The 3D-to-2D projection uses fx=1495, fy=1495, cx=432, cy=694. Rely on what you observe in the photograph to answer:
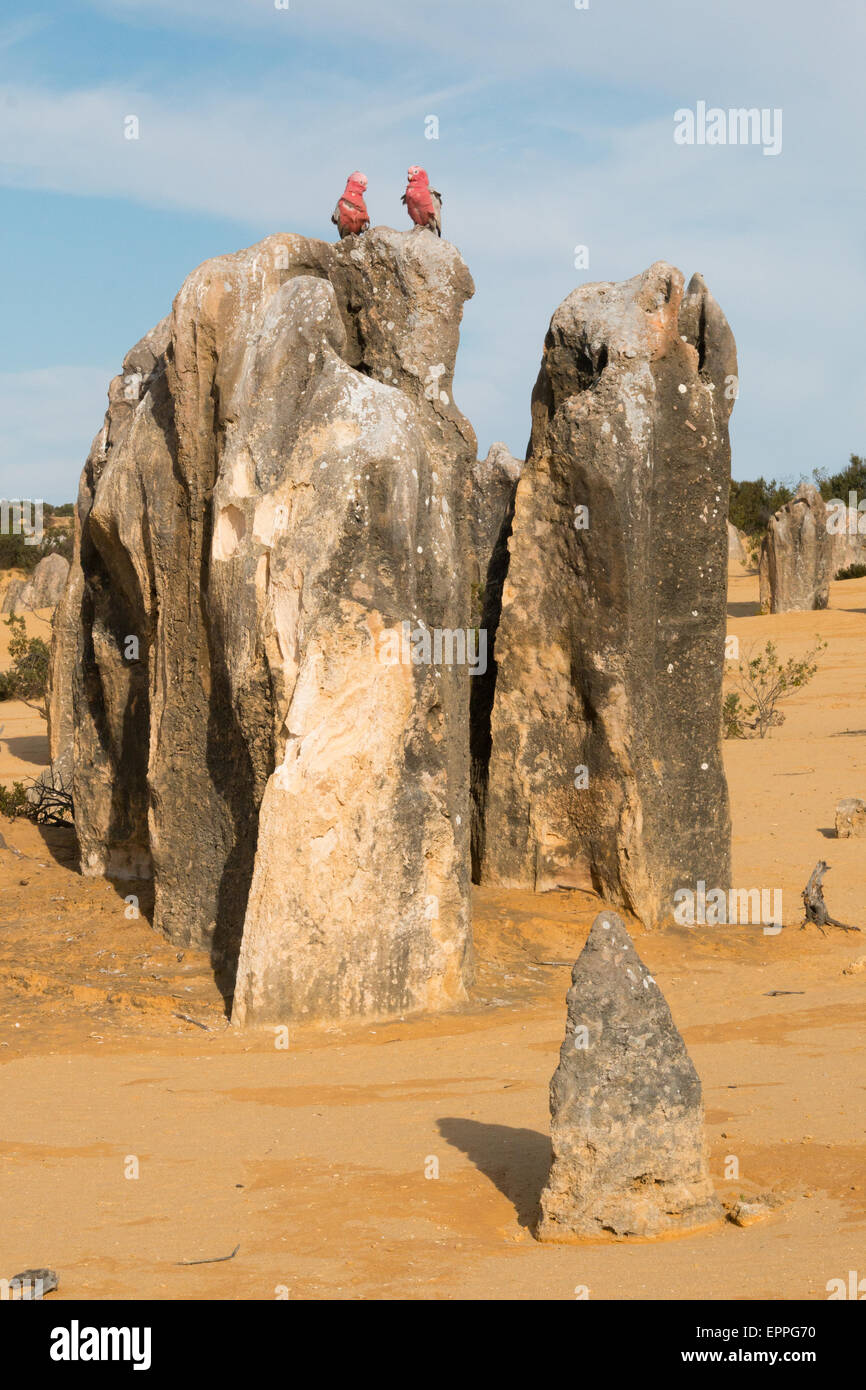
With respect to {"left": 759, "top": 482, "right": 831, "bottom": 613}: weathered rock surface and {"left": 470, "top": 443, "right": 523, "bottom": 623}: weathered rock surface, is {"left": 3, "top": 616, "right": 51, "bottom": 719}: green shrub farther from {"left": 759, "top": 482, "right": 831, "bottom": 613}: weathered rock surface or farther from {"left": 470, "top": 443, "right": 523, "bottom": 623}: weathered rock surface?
{"left": 759, "top": 482, "right": 831, "bottom": 613}: weathered rock surface

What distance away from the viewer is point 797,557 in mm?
25516

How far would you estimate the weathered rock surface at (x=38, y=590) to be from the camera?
3234cm

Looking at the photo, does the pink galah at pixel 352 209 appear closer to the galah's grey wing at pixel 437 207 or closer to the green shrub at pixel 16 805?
the galah's grey wing at pixel 437 207

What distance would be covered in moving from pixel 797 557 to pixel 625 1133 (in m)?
22.3

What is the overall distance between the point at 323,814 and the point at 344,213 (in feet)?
12.5

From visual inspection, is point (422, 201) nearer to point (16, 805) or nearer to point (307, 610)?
point (307, 610)

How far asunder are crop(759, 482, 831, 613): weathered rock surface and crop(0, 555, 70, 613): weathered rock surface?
1487cm

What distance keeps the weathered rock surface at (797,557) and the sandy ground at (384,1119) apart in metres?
16.1

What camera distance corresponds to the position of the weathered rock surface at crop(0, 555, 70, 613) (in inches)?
1273

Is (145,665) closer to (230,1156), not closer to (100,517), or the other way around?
(100,517)

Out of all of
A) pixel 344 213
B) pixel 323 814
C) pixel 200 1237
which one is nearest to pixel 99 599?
pixel 344 213

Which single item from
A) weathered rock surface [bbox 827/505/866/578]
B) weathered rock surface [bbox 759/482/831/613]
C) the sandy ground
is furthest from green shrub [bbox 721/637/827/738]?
weathered rock surface [bbox 827/505/866/578]

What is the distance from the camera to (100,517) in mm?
9305

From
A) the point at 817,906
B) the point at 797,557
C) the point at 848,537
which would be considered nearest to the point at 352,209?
the point at 817,906
